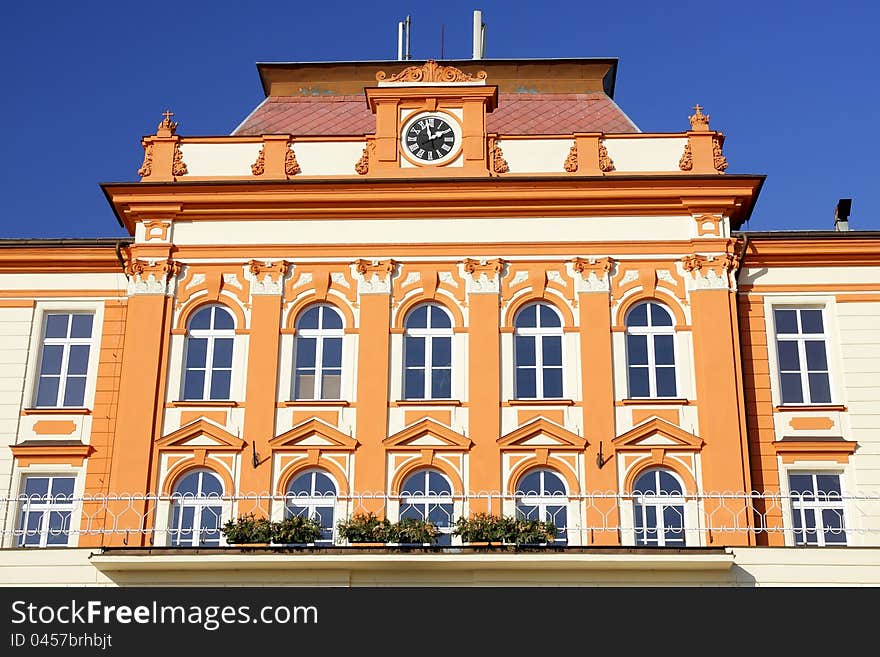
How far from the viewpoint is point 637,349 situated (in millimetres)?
31016

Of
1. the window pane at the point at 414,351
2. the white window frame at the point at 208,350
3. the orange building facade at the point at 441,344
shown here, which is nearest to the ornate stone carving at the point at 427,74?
the orange building facade at the point at 441,344

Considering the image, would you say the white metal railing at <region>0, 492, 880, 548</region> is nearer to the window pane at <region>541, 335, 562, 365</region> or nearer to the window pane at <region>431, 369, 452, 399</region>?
the window pane at <region>431, 369, 452, 399</region>

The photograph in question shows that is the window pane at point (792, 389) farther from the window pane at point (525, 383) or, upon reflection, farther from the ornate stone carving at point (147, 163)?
the ornate stone carving at point (147, 163)

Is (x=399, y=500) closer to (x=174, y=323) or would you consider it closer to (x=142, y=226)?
(x=174, y=323)

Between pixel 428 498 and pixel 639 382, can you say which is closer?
pixel 428 498

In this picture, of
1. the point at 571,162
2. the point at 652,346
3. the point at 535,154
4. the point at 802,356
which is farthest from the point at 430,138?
the point at 802,356

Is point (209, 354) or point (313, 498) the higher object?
point (209, 354)

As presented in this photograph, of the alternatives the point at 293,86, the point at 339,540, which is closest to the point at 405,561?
the point at 339,540

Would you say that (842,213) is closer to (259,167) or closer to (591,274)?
(591,274)

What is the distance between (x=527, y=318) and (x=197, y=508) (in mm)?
8205

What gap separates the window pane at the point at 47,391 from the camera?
31.8m

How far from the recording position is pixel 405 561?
26.3 m

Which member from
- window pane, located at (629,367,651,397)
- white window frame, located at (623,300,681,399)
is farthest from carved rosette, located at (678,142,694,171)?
window pane, located at (629,367,651,397)

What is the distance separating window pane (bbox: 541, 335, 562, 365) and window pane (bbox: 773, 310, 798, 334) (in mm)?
5059
